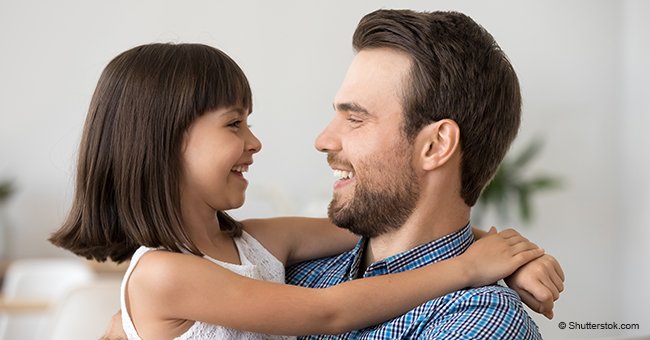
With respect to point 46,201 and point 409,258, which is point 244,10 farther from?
point 409,258

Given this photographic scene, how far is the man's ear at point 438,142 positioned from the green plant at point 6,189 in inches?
168

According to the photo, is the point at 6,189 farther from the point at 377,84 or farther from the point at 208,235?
the point at 377,84

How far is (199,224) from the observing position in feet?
5.78

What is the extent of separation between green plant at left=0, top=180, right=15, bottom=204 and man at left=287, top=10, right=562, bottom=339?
4117mm

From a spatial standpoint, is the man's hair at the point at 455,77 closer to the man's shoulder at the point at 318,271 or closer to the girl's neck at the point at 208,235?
the man's shoulder at the point at 318,271

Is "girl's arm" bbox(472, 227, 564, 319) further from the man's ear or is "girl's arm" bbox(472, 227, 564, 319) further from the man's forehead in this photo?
the man's forehead

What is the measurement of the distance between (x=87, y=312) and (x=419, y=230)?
45.0 inches

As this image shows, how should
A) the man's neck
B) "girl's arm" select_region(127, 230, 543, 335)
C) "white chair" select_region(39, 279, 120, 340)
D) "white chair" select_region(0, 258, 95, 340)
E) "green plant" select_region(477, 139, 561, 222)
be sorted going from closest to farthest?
"girl's arm" select_region(127, 230, 543, 335), the man's neck, "white chair" select_region(39, 279, 120, 340), "white chair" select_region(0, 258, 95, 340), "green plant" select_region(477, 139, 561, 222)

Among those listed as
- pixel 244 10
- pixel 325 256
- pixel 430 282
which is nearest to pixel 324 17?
pixel 244 10

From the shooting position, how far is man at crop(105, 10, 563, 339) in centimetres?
174

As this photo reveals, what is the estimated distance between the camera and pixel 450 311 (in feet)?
5.06

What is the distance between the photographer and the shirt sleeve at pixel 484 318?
1.45 m

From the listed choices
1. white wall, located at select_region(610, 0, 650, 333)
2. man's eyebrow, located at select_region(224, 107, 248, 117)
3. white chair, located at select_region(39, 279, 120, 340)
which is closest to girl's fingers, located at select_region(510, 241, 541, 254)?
man's eyebrow, located at select_region(224, 107, 248, 117)

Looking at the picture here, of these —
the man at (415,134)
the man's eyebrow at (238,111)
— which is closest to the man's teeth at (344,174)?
the man at (415,134)
